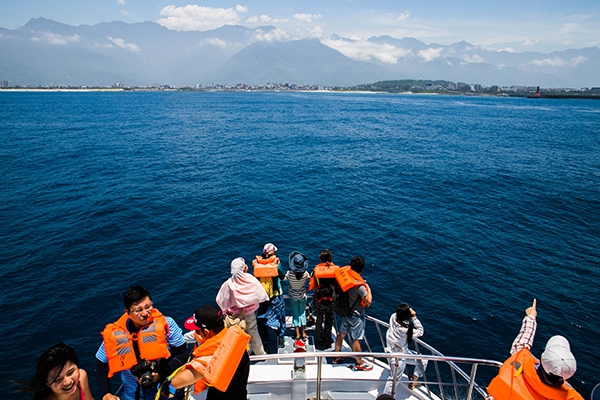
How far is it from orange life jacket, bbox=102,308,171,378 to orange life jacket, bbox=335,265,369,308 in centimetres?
370

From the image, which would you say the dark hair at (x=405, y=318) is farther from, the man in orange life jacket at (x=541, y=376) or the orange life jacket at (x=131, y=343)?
the orange life jacket at (x=131, y=343)

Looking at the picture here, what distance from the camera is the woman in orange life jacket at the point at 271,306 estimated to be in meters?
8.30

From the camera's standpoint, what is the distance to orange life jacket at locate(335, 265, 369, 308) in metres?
7.56

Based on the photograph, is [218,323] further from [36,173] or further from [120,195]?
[36,173]

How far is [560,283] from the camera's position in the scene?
18.2 meters

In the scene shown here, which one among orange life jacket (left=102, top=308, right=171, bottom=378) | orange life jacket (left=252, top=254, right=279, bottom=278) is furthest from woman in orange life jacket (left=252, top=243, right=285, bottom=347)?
orange life jacket (left=102, top=308, right=171, bottom=378)

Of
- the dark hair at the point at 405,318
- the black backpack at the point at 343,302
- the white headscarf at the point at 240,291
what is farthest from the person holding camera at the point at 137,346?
the dark hair at the point at 405,318

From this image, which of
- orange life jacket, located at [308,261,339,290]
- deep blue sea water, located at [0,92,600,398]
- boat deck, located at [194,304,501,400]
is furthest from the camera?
deep blue sea water, located at [0,92,600,398]

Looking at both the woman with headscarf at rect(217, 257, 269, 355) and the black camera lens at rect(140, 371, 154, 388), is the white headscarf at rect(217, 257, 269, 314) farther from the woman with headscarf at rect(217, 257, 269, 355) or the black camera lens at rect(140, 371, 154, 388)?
the black camera lens at rect(140, 371, 154, 388)

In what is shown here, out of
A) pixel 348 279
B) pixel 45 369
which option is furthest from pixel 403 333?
pixel 45 369

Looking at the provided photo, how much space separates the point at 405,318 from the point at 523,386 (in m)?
2.74

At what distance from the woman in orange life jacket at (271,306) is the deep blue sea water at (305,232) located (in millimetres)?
8362

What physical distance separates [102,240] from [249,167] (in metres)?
21.1

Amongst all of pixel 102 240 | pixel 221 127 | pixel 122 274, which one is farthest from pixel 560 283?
pixel 221 127
